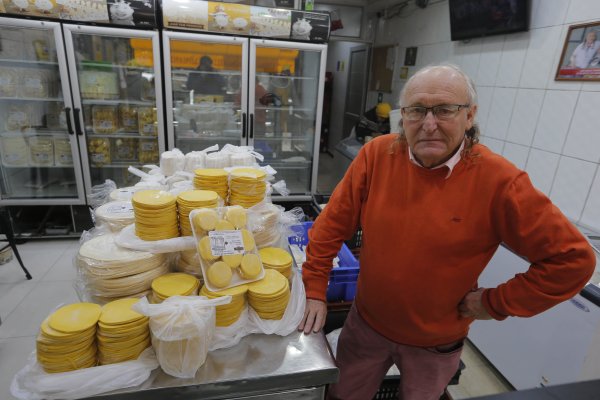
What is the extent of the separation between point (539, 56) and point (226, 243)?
9.32 ft

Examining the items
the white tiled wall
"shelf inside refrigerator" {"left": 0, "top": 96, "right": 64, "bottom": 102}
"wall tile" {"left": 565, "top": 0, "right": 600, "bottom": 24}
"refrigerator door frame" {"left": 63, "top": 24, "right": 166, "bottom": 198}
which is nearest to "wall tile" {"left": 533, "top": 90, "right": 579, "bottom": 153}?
the white tiled wall

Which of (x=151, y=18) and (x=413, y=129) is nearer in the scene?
(x=413, y=129)

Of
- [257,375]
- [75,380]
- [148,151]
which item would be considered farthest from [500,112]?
[148,151]

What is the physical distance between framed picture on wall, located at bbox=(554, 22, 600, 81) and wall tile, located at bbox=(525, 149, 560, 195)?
1.80 feet

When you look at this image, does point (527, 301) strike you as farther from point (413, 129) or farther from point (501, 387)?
point (501, 387)

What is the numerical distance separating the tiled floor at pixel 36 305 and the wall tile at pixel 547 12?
8.28 feet

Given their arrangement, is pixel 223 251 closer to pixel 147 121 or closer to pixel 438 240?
pixel 438 240

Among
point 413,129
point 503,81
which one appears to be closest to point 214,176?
point 413,129

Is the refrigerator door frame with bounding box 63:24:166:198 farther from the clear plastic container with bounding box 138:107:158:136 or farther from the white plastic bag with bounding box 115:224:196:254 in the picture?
the white plastic bag with bounding box 115:224:196:254

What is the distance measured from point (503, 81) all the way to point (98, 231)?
3.28 m

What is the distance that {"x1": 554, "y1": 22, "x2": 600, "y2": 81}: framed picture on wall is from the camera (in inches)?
87.0

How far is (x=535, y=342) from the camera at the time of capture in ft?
6.55

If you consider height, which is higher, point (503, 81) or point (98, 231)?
point (503, 81)

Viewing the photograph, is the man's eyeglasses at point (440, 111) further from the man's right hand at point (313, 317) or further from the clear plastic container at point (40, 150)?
the clear plastic container at point (40, 150)
